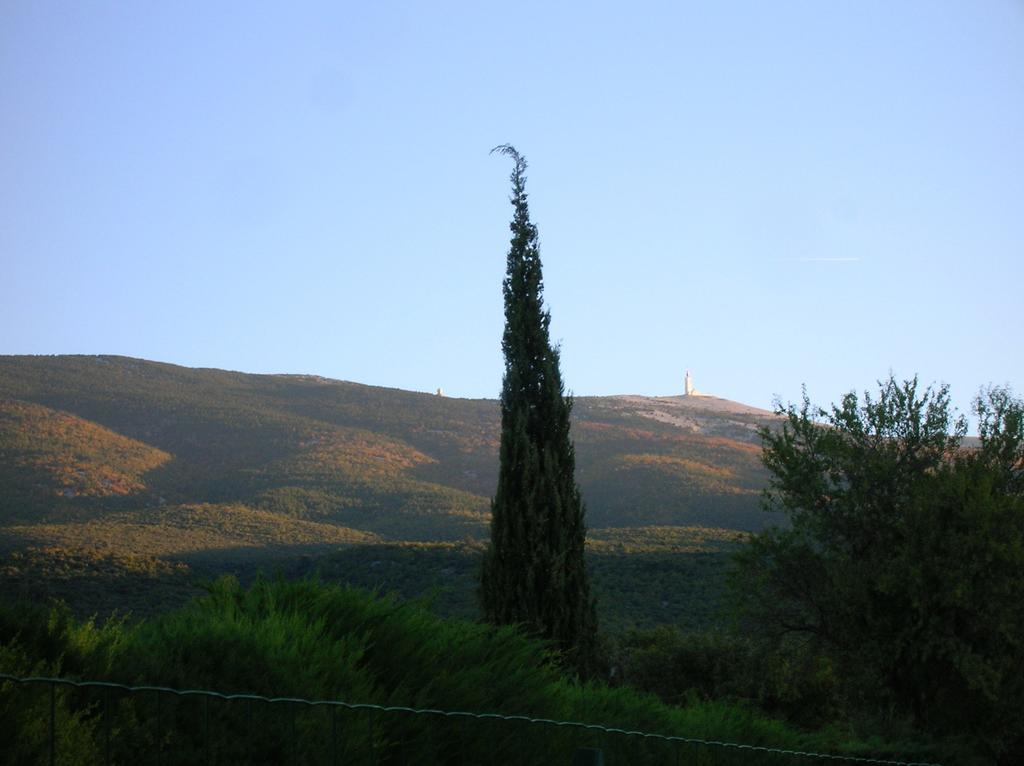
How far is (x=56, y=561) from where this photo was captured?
116ft

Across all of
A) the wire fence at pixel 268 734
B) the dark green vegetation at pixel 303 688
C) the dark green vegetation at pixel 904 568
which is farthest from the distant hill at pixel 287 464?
the wire fence at pixel 268 734

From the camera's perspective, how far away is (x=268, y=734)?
662 cm

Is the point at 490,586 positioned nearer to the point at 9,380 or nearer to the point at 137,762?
the point at 137,762

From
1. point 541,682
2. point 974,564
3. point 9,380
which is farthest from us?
point 9,380

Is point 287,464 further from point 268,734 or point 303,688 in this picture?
point 268,734

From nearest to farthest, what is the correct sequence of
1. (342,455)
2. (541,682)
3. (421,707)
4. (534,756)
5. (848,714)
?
(534,756)
(421,707)
(541,682)
(848,714)
(342,455)

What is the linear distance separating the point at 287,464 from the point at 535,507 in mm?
61783

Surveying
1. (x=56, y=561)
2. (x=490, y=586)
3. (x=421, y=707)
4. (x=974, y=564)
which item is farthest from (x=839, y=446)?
(x=56, y=561)

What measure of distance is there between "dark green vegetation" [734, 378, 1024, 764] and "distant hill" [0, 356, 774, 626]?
23.4 meters

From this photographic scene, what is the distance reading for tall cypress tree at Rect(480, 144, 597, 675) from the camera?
50.4 feet

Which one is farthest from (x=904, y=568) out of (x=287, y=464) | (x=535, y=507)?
(x=287, y=464)

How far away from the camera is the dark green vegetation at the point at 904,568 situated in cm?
1739

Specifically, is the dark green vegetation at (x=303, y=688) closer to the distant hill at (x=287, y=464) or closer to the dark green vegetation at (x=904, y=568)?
the dark green vegetation at (x=904, y=568)

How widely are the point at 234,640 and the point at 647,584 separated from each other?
32.4 meters
